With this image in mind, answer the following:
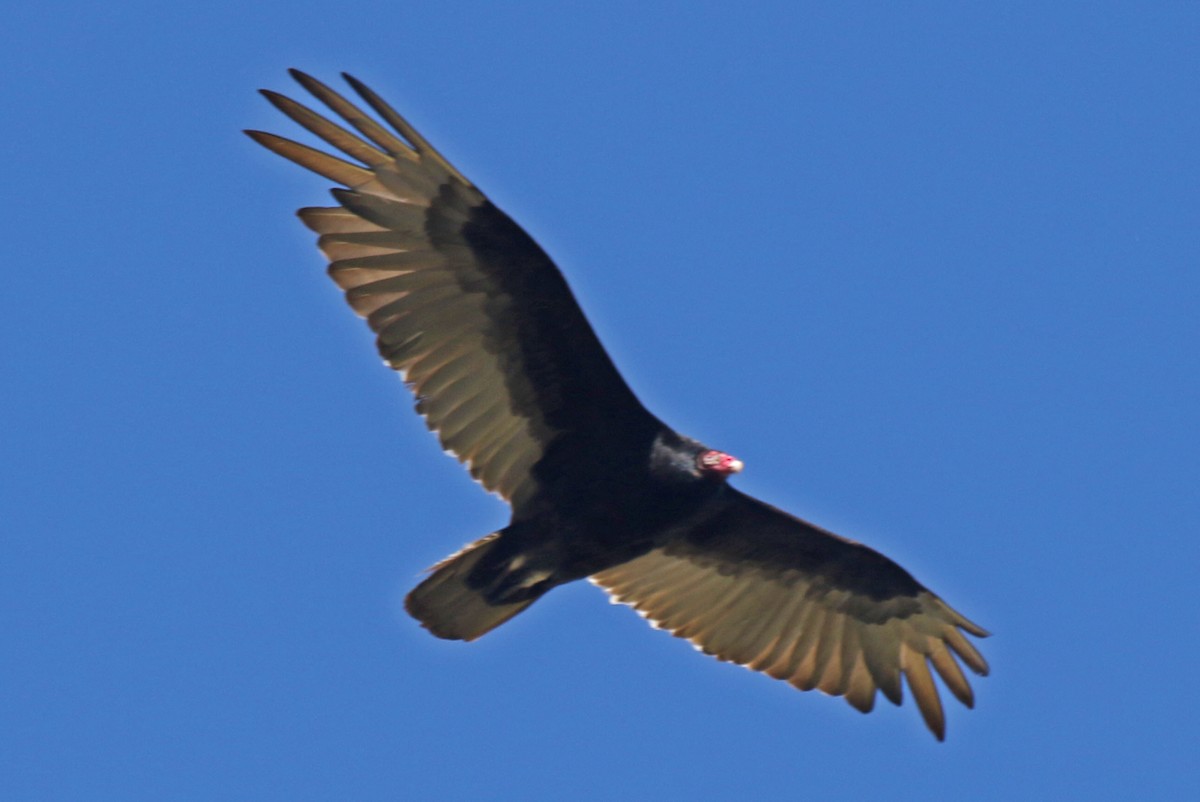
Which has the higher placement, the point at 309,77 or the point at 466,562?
the point at 309,77

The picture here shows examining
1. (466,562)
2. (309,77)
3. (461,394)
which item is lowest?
(466,562)

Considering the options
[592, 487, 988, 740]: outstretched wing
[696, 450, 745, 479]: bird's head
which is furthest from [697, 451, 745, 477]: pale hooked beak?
[592, 487, 988, 740]: outstretched wing

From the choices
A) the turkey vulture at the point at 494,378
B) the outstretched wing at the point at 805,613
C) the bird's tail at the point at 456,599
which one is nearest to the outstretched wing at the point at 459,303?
the turkey vulture at the point at 494,378

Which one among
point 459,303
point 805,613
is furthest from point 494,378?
point 805,613

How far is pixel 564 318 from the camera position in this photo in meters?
9.32

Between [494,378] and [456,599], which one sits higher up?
[494,378]

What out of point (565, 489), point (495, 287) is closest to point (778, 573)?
point (565, 489)

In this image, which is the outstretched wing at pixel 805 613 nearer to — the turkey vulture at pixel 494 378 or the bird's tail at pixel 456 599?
the turkey vulture at pixel 494 378

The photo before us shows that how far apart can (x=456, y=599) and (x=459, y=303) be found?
56.5 inches

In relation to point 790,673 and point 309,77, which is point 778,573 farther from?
point 309,77

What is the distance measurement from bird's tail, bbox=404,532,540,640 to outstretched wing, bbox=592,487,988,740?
126 centimetres

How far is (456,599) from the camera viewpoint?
943 centimetres

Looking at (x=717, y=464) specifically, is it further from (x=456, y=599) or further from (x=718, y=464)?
(x=456, y=599)

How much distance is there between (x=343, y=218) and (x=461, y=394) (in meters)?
1.03
